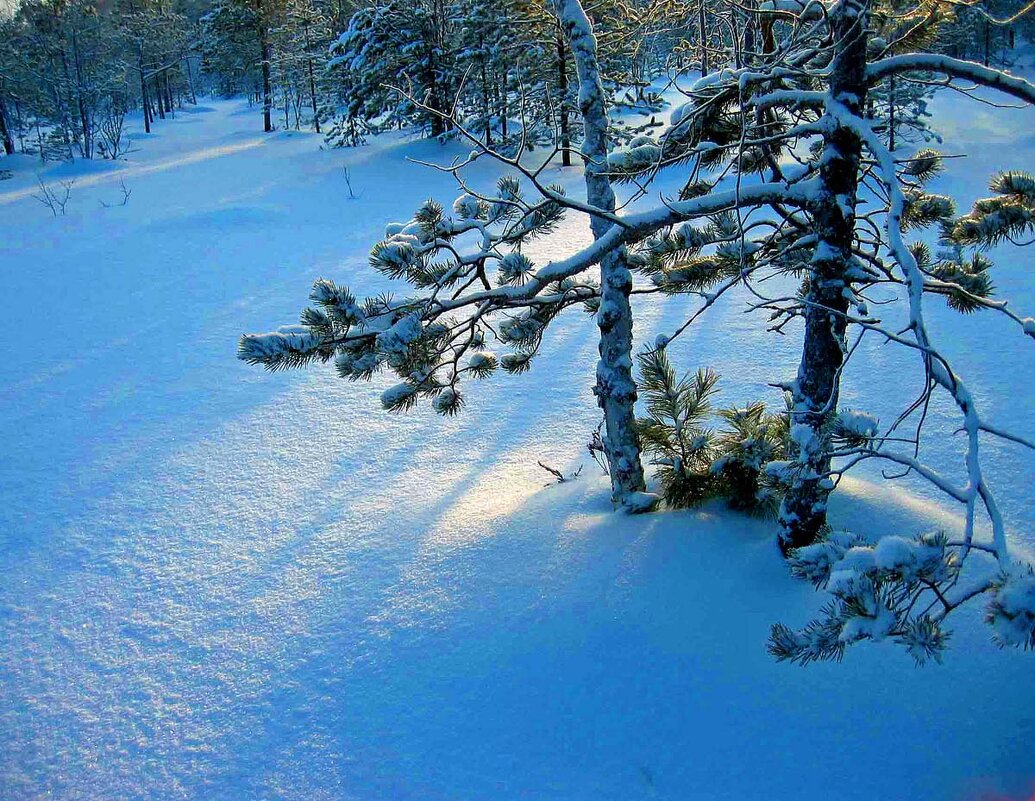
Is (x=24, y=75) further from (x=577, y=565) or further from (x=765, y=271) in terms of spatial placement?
(x=577, y=565)

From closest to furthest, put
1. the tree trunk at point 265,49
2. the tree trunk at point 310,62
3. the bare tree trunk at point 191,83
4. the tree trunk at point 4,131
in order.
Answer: the tree trunk at point 265,49
the tree trunk at point 4,131
the tree trunk at point 310,62
the bare tree trunk at point 191,83

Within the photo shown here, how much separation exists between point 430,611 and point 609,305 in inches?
76.0

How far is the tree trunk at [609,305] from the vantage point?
388 cm

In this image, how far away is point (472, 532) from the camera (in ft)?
14.5

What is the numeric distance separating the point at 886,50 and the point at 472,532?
3.22 m

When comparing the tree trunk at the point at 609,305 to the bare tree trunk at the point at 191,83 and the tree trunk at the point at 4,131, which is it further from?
the bare tree trunk at the point at 191,83

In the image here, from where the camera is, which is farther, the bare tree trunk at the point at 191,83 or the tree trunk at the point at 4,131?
the bare tree trunk at the point at 191,83

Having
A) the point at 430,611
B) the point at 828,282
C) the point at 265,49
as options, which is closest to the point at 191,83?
the point at 265,49

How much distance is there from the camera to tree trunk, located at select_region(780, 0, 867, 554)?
2797 millimetres

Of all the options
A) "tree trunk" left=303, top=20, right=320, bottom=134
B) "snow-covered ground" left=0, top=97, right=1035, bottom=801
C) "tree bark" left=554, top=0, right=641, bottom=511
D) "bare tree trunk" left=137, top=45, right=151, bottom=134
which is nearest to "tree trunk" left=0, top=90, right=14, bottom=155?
"bare tree trunk" left=137, top=45, right=151, bottom=134

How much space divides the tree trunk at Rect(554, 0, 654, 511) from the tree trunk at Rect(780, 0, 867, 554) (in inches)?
39.9

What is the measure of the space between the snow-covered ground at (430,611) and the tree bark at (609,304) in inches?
14.6

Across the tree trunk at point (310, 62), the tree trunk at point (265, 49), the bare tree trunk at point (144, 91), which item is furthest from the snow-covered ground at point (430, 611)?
the bare tree trunk at point (144, 91)

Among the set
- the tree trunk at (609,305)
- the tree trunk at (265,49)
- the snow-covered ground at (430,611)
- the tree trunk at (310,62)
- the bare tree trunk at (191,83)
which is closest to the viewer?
the snow-covered ground at (430,611)
